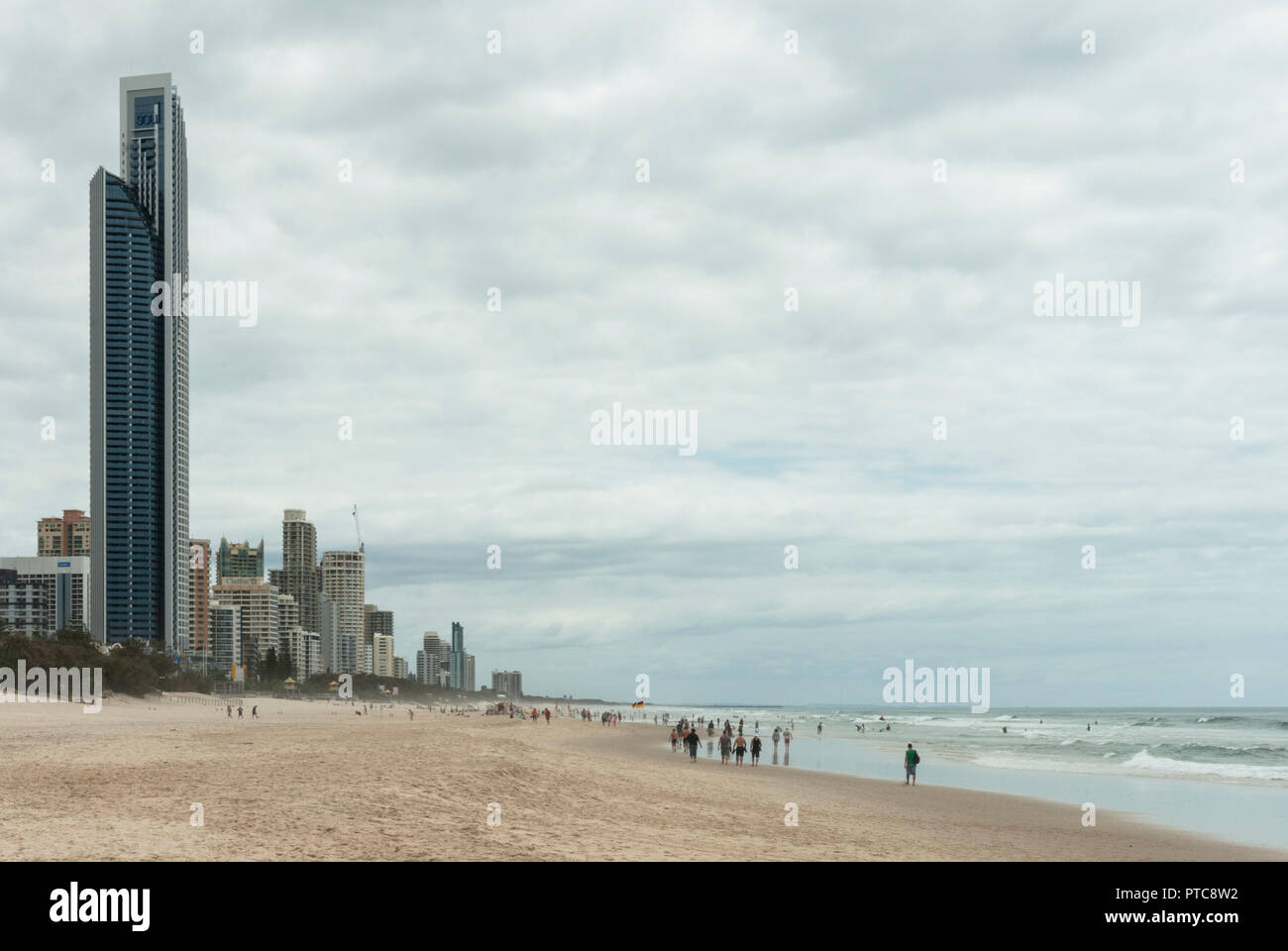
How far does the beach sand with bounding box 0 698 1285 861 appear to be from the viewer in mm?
13805

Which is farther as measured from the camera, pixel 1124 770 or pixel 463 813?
pixel 1124 770

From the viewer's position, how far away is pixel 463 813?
17031mm

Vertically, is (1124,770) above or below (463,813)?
below

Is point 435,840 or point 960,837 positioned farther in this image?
point 960,837

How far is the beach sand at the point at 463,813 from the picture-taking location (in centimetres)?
1380

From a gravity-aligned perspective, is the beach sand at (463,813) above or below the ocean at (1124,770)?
above

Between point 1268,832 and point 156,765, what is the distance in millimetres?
26063

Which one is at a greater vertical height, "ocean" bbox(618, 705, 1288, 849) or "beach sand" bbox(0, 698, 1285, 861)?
"beach sand" bbox(0, 698, 1285, 861)

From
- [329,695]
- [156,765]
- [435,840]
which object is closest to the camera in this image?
[435,840]

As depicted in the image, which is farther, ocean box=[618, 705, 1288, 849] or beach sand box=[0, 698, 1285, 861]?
ocean box=[618, 705, 1288, 849]
